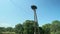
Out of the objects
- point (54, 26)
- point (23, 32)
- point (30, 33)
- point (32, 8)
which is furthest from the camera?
point (54, 26)

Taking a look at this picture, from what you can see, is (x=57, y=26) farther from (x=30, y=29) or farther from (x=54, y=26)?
(x=30, y=29)

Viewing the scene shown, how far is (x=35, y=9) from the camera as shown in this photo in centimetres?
3319

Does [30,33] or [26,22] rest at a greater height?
[26,22]

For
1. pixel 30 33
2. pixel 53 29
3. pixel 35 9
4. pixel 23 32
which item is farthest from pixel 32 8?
pixel 53 29

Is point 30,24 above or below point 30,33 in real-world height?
above

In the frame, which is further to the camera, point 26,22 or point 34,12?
point 26,22

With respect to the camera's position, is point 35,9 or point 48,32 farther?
point 48,32

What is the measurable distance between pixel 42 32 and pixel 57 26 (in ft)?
24.1

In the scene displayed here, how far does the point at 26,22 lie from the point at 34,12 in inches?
1034

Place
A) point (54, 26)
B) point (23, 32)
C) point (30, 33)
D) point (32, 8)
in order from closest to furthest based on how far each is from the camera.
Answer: point (32, 8) → point (30, 33) → point (23, 32) → point (54, 26)

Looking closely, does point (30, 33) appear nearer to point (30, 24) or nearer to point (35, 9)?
point (30, 24)

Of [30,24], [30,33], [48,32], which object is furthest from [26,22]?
[48,32]

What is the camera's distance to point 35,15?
33125mm

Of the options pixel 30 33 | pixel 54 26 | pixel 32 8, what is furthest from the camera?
pixel 54 26
